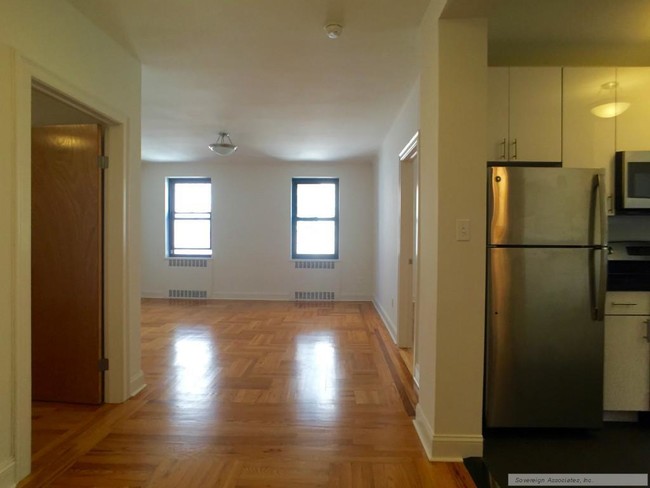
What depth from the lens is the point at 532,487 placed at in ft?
5.63

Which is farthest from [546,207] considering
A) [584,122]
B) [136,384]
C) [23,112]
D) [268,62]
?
[136,384]

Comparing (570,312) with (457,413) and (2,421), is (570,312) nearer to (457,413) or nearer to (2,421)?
(457,413)

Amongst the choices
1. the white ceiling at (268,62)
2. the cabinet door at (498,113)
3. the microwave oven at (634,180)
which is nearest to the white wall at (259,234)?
the white ceiling at (268,62)

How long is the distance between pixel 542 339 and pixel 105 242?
2.91 m

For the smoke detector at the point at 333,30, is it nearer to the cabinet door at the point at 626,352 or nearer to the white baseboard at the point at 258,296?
the cabinet door at the point at 626,352

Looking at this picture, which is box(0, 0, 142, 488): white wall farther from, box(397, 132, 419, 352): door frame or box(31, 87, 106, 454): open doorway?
box(397, 132, 419, 352): door frame

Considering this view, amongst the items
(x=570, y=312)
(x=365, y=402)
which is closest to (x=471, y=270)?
(x=570, y=312)

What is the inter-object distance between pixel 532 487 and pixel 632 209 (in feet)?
5.84

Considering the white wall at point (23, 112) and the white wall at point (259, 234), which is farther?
the white wall at point (259, 234)

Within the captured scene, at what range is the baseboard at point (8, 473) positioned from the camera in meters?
1.63

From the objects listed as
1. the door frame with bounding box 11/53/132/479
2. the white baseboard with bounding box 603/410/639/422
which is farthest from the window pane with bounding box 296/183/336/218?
the white baseboard with bounding box 603/410/639/422

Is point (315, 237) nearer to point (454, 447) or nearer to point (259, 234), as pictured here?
point (259, 234)

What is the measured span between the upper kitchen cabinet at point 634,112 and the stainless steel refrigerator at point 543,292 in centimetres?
54

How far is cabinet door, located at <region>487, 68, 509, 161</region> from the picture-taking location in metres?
2.24
